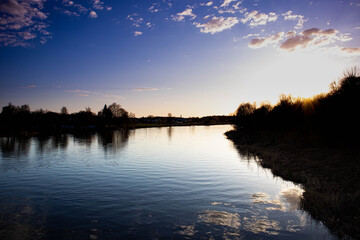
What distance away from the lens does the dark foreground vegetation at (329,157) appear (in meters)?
11.1

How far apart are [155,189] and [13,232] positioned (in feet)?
30.2

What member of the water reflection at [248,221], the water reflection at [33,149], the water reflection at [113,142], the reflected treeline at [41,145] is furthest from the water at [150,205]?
the water reflection at [113,142]

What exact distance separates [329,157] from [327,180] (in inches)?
272

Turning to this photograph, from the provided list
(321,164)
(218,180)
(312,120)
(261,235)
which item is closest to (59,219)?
(261,235)

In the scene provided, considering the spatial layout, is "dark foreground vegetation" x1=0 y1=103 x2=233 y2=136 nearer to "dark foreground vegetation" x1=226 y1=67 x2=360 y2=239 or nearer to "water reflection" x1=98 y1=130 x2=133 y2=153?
"water reflection" x1=98 y1=130 x2=133 y2=153

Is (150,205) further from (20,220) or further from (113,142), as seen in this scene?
(113,142)

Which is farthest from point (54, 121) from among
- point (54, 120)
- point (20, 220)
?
point (20, 220)

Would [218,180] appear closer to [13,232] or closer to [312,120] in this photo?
[13,232]

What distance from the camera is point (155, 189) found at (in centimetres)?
1717

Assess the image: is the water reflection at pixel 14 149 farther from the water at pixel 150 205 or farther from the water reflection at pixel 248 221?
the water reflection at pixel 248 221

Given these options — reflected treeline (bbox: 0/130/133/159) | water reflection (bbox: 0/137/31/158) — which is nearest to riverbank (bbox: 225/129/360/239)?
reflected treeline (bbox: 0/130/133/159)

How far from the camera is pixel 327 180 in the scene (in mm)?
16484

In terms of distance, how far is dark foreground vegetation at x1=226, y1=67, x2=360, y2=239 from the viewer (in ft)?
36.4

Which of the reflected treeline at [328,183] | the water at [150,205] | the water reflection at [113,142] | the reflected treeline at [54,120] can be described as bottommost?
the water reflection at [113,142]
